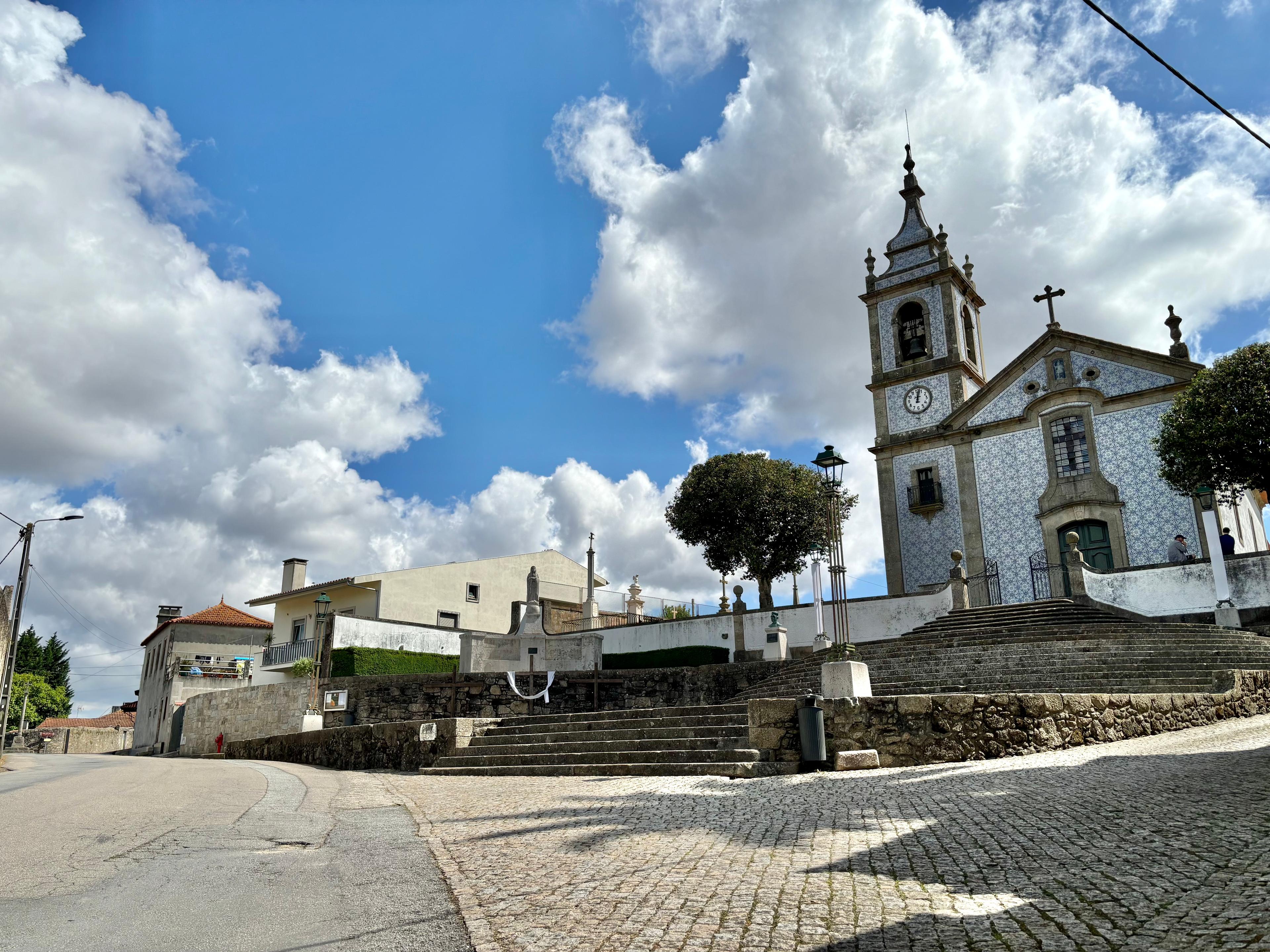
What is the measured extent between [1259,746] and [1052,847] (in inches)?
222

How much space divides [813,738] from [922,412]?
19610 millimetres

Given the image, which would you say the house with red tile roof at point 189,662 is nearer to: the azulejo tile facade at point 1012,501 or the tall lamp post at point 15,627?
the tall lamp post at point 15,627

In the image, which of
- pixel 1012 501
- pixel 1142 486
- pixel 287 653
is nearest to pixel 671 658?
pixel 1012 501

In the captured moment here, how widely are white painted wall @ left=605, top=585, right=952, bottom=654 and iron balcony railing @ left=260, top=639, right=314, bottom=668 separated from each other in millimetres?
11999

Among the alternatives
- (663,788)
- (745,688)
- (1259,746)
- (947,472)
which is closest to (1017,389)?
(947,472)

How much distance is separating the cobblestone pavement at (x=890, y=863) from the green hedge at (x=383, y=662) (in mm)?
19418

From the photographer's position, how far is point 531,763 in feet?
40.6

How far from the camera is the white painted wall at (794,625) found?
21.6 m

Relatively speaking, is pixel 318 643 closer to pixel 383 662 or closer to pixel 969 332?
pixel 383 662

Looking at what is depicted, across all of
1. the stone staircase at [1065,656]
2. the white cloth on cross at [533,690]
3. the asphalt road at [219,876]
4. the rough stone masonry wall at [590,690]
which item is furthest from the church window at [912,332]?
the asphalt road at [219,876]

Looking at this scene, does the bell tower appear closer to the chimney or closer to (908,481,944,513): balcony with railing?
(908,481,944,513): balcony with railing

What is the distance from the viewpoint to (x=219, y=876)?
5102mm

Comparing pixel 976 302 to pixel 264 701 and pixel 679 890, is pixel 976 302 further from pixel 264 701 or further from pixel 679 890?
pixel 679 890

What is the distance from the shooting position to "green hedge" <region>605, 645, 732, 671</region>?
2405 centimetres
